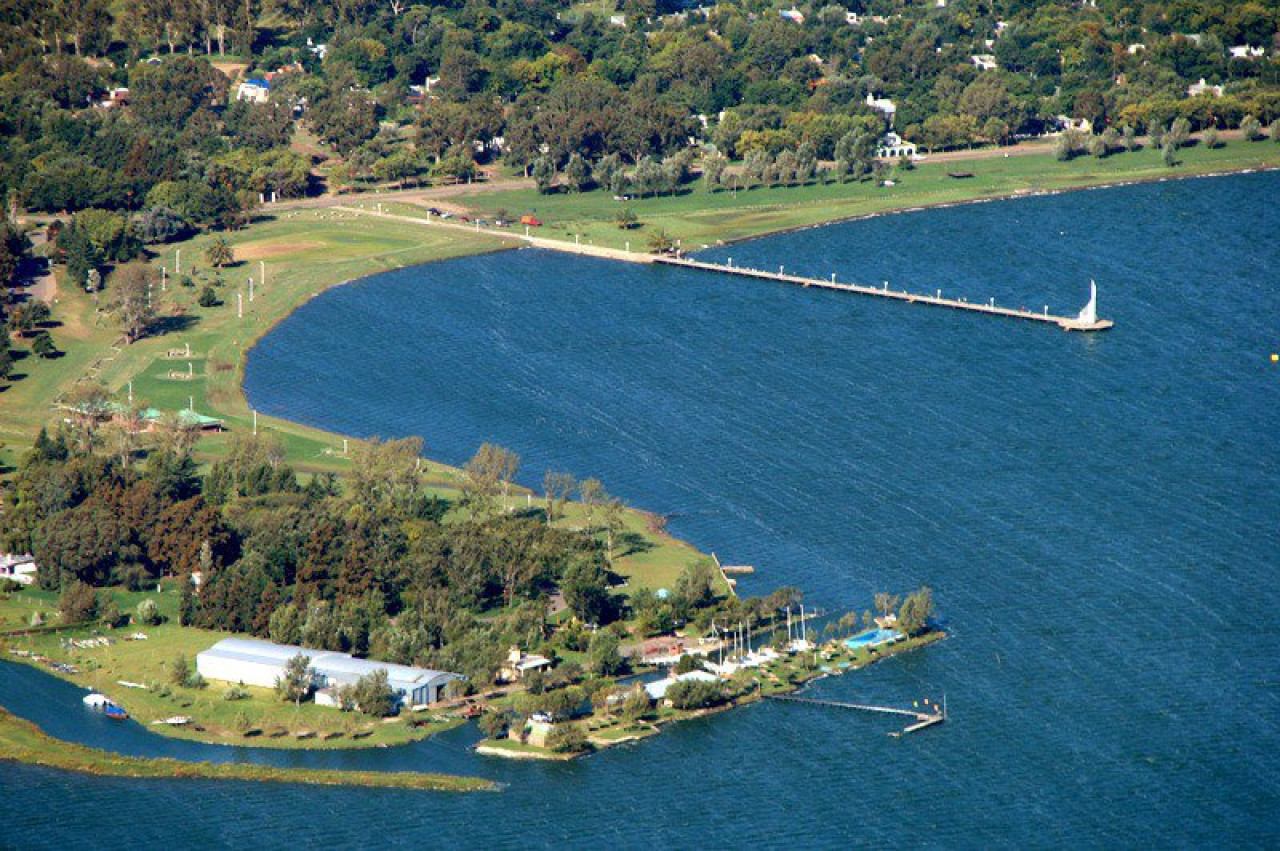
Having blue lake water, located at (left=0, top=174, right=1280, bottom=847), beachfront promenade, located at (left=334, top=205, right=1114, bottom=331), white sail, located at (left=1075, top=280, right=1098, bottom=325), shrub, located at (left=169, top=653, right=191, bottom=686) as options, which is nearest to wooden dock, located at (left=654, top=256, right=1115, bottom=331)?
beachfront promenade, located at (left=334, top=205, right=1114, bottom=331)

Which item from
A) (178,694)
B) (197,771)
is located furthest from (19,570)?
(197,771)

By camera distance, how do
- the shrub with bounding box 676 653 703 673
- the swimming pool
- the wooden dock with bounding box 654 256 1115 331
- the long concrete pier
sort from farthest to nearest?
the wooden dock with bounding box 654 256 1115 331
the swimming pool
the shrub with bounding box 676 653 703 673
the long concrete pier

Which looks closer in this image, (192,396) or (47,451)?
(47,451)

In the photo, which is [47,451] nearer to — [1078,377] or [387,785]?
[387,785]

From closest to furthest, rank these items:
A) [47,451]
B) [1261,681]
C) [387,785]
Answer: [387,785] → [1261,681] → [47,451]

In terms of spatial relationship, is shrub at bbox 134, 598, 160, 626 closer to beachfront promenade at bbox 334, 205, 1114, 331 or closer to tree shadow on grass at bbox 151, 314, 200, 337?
tree shadow on grass at bbox 151, 314, 200, 337

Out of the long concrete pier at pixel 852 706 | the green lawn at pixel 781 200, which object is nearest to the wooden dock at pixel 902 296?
the green lawn at pixel 781 200

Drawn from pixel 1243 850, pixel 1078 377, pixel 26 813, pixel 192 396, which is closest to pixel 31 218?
pixel 192 396
